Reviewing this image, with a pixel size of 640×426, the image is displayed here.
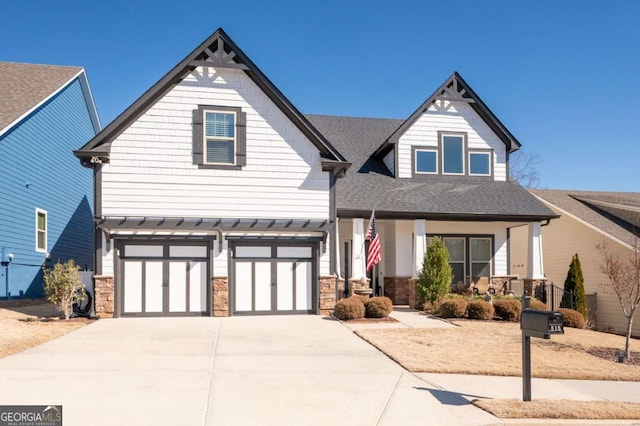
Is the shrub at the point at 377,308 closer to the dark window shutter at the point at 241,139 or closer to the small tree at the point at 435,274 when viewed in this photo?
the small tree at the point at 435,274

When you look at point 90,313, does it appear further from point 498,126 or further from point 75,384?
point 498,126

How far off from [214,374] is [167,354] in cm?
200

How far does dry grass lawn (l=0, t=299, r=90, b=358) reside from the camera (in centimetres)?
1176

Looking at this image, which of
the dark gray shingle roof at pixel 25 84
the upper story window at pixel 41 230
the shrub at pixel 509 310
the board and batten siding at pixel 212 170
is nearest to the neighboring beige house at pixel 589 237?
the shrub at pixel 509 310

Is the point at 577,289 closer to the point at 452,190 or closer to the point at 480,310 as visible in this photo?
the point at 480,310

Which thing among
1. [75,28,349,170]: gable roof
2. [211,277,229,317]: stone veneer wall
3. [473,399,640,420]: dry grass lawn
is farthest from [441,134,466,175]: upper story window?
[473,399,640,420]: dry grass lawn

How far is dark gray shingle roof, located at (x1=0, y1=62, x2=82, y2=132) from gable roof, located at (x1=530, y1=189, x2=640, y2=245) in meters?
22.6

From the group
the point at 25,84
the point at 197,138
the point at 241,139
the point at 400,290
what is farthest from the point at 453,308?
the point at 25,84

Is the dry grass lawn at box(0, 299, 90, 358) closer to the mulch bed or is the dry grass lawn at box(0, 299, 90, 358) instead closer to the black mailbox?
the black mailbox

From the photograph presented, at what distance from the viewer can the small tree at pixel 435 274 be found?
1869cm

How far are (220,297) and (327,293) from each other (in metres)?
3.37

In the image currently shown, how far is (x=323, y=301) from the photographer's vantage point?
17.9m

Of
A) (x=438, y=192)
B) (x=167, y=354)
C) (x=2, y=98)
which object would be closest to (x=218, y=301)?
(x=167, y=354)

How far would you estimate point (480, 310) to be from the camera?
17.1 metres
